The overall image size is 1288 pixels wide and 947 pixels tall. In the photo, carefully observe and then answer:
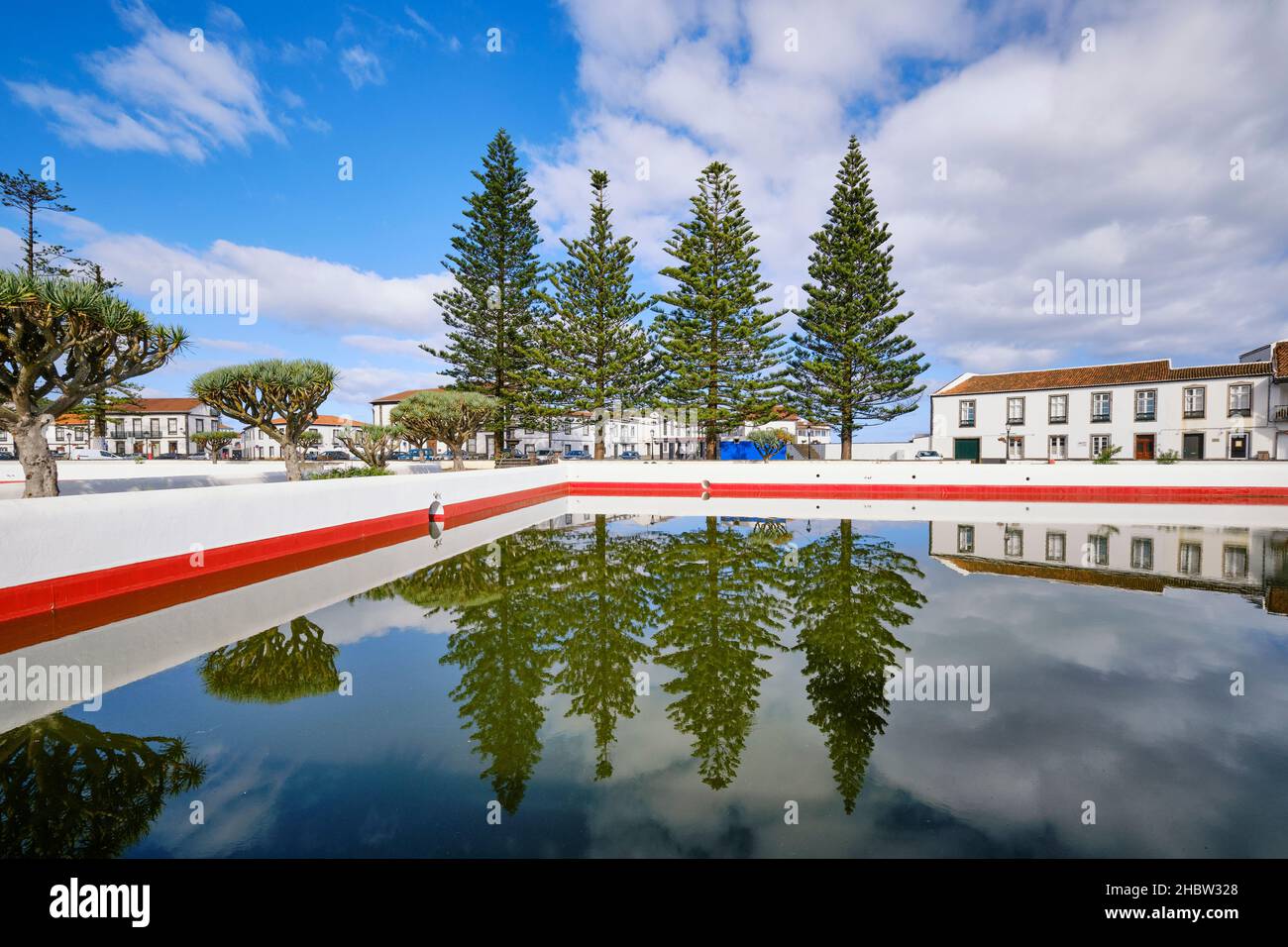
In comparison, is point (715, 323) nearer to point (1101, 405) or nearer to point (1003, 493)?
point (1003, 493)

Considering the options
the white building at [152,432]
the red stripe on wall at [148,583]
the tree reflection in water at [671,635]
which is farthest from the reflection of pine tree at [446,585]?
the white building at [152,432]

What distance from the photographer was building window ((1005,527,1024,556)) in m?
9.53

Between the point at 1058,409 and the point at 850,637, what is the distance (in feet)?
128

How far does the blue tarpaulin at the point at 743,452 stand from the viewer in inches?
1283

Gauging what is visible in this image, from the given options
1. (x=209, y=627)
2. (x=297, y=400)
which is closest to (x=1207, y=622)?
(x=209, y=627)

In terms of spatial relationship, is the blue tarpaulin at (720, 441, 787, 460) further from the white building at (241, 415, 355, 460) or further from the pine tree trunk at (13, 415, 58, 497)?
the white building at (241, 415, 355, 460)

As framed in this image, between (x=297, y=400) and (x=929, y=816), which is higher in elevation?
(x=297, y=400)

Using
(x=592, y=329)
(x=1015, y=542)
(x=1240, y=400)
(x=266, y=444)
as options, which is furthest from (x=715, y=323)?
(x=266, y=444)

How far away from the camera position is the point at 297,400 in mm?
14711

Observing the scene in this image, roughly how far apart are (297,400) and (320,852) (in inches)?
595

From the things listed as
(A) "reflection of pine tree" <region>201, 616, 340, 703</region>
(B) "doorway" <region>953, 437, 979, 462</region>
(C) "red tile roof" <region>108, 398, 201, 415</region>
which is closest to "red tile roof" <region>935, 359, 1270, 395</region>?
(B) "doorway" <region>953, 437, 979, 462</region>

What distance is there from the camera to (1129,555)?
365 inches

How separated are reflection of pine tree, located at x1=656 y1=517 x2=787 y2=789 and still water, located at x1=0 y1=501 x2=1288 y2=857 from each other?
0.03m
